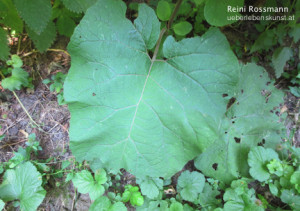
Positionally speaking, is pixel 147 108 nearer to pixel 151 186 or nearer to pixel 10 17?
pixel 151 186

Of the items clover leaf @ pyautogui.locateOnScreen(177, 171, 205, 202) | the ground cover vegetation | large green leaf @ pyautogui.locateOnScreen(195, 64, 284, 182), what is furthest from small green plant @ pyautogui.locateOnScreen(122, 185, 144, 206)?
large green leaf @ pyautogui.locateOnScreen(195, 64, 284, 182)

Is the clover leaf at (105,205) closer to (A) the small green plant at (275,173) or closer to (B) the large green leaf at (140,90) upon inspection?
(B) the large green leaf at (140,90)

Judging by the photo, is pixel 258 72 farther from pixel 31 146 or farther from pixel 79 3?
pixel 31 146

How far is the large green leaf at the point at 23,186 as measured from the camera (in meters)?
1.74

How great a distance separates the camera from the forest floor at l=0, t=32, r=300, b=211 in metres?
1.91

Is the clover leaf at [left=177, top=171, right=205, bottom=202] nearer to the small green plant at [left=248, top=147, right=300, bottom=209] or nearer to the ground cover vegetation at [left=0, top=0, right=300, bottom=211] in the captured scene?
the ground cover vegetation at [left=0, top=0, right=300, bottom=211]

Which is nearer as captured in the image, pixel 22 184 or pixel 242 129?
pixel 22 184

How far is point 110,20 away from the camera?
4.46ft

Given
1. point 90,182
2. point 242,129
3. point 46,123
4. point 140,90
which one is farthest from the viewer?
point 46,123

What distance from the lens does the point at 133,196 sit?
1.77 metres

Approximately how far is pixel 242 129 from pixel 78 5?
1.60 meters

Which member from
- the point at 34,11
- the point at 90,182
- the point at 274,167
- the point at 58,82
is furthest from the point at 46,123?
the point at 274,167

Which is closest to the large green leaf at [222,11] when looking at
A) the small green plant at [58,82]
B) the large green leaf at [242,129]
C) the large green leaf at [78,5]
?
the large green leaf at [242,129]

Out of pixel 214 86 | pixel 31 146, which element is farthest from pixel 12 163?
pixel 214 86
